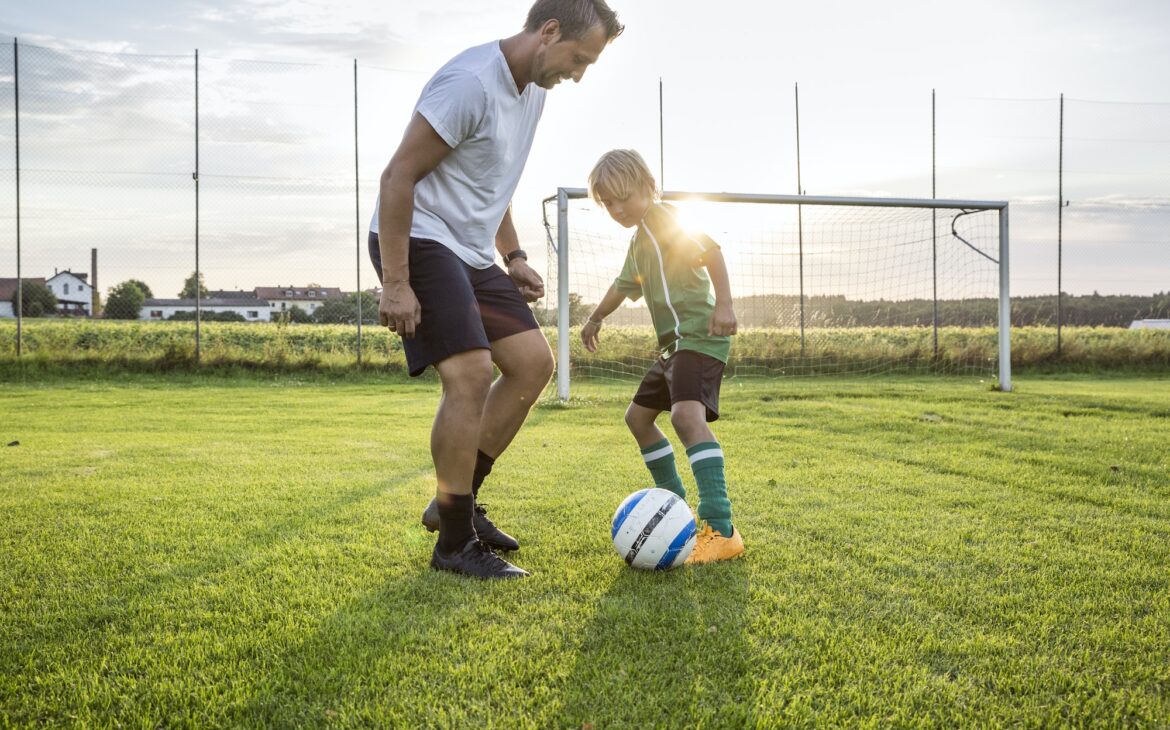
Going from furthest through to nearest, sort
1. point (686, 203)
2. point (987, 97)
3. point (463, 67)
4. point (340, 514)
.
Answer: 1. point (987, 97)
2. point (686, 203)
3. point (340, 514)
4. point (463, 67)

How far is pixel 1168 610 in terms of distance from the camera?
2.29 m

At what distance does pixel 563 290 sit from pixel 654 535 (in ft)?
20.8

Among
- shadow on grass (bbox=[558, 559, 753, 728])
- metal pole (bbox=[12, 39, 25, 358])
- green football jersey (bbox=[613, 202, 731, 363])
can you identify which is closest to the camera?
shadow on grass (bbox=[558, 559, 753, 728])

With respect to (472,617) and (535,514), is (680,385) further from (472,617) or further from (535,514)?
(472,617)

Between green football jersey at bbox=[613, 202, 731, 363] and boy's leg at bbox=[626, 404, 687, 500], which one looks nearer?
green football jersey at bbox=[613, 202, 731, 363]

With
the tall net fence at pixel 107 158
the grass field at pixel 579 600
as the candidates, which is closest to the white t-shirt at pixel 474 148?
the grass field at pixel 579 600

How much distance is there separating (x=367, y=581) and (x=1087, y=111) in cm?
1911

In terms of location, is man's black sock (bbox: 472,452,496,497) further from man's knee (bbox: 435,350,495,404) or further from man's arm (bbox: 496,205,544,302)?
man's arm (bbox: 496,205,544,302)

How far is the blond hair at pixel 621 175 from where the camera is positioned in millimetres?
3248

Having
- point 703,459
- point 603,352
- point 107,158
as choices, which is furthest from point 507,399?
point 107,158

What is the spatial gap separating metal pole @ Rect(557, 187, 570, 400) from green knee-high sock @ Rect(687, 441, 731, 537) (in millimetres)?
5745

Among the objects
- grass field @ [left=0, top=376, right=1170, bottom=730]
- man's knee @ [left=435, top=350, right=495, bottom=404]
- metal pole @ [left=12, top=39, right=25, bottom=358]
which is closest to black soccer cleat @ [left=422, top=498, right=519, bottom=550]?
grass field @ [left=0, top=376, right=1170, bottom=730]

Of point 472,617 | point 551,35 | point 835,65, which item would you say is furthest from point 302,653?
point 835,65

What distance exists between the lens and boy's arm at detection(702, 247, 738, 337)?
3166 millimetres
